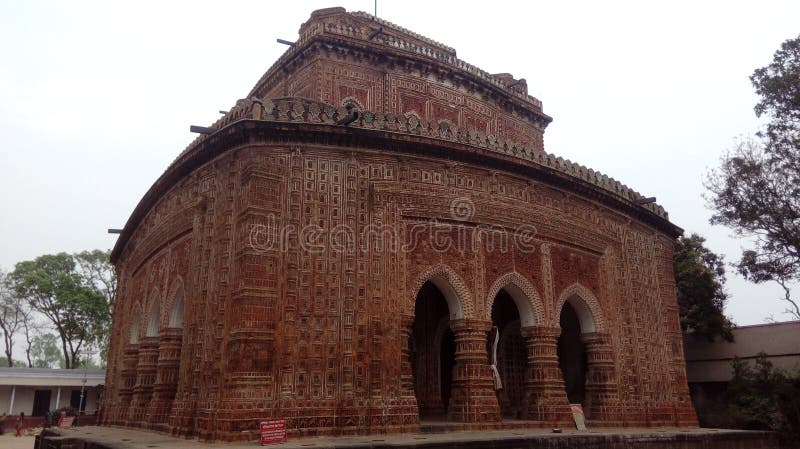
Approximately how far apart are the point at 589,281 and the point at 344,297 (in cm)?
641

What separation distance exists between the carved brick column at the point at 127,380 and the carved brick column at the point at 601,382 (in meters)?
11.1

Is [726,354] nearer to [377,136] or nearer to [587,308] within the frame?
[587,308]

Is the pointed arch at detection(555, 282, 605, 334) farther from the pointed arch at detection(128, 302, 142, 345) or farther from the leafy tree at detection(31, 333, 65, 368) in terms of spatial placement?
the leafy tree at detection(31, 333, 65, 368)

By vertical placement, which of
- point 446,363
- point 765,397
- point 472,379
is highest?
point 446,363

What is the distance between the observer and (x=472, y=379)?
10656 mm

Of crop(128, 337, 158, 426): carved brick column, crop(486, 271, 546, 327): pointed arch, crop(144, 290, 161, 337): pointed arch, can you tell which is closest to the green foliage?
crop(486, 271, 546, 327): pointed arch

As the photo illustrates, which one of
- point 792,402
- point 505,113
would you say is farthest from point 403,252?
point 792,402

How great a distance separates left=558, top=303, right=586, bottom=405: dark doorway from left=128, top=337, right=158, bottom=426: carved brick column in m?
9.80

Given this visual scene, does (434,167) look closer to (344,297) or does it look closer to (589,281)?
(344,297)

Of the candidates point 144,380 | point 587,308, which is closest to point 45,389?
point 144,380

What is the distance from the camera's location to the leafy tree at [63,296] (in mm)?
32719

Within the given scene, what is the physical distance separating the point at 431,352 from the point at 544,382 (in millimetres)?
2801

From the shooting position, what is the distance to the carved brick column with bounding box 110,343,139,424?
1427 cm

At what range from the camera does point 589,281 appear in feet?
44.0
